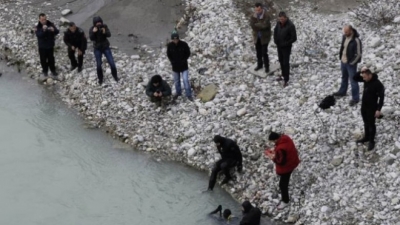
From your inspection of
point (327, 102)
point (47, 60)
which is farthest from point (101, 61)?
point (327, 102)

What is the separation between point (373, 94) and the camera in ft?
35.3

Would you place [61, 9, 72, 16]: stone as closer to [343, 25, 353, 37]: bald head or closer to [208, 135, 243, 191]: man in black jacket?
[208, 135, 243, 191]: man in black jacket

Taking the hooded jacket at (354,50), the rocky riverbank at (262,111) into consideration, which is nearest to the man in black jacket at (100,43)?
the rocky riverbank at (262,111)

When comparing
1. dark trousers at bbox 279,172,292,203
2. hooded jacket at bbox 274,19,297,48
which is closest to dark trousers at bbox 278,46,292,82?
hooded jacket at bbox 274,19,297,48

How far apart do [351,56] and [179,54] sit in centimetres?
346

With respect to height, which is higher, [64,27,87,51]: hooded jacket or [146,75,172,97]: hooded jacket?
[64,27,87,51]: hooded jacket

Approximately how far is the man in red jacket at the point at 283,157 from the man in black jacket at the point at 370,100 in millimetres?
1395

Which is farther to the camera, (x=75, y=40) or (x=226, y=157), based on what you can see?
(x=75, y=40)

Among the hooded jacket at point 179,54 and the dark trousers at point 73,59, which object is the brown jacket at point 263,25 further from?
the dark trousers at point 73,59

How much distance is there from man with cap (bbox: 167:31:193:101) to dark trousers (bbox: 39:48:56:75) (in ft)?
10.3

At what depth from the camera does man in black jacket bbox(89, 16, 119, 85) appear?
13953mm

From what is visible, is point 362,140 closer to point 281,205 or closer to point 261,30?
point 281,205

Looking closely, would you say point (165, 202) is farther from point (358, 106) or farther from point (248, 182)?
point (358, 106)

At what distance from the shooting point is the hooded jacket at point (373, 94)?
1070cm
